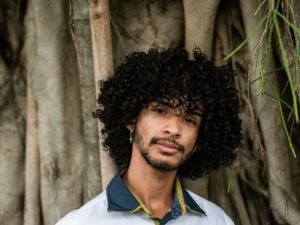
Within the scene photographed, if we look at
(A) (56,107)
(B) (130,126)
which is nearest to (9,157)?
(A) (56,107)

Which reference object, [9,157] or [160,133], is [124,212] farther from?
[9,157]

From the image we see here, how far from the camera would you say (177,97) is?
213 centimetres

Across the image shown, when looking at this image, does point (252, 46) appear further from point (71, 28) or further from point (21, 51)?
point (21, 51)

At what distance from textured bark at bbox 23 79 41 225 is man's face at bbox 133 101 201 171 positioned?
724 millimetres

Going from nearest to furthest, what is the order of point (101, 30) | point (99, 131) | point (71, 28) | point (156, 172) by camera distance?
point (156, 172)
point (101, 30)
point (99, 131)
point (71, 28)

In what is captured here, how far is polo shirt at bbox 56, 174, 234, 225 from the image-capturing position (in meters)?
2.04

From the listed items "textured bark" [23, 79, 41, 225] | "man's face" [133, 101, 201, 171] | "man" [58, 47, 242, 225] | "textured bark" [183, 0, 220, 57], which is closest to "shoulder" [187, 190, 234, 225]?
"man" [58, 47, 242, 225]

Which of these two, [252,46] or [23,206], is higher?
[252,46]

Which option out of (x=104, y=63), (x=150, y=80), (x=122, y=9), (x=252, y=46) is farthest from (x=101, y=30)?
(x=252, y=46)

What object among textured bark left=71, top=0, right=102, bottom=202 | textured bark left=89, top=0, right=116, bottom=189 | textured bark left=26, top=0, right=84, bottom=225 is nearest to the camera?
textured bark left=89, top=0, right=116, bottom=189

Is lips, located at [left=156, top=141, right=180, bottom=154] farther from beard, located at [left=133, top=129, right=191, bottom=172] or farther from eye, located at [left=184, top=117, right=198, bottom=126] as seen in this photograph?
eye, located at [left=184, top=117, right=198, bottom=126]

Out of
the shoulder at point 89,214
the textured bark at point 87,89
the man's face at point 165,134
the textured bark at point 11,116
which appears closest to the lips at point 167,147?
the man's face at point 165,134

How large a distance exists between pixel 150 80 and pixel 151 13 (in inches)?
21.6

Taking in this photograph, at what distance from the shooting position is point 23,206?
2.88 meters
